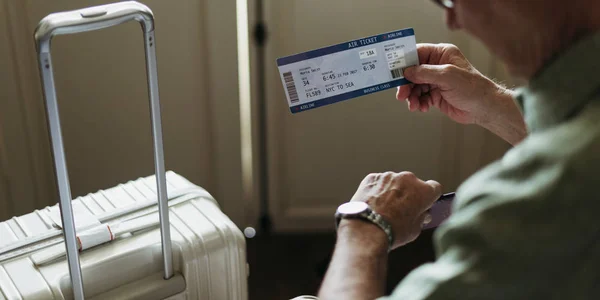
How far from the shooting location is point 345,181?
8.39 ft

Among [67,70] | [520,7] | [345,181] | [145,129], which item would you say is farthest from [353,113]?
[520,7]

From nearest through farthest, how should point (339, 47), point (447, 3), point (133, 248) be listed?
point (447, 3) → point (133, 248) → point (339, 47)

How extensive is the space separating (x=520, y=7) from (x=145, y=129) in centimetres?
180

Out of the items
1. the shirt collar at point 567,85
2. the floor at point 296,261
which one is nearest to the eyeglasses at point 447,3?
the shirt collar at point 567,85

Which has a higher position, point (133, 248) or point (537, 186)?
point (537, 186)

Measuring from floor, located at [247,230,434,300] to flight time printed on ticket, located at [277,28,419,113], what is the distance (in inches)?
43.3

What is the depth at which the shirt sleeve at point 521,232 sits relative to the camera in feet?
2.09

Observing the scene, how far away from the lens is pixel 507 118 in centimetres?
135

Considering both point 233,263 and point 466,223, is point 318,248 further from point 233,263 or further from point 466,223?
point 466,223

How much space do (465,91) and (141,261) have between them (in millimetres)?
659

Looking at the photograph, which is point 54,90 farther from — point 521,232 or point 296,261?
point 296,261

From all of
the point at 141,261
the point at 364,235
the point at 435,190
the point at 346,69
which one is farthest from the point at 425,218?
the point at 141,261

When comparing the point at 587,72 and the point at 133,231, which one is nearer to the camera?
the point at 587,72

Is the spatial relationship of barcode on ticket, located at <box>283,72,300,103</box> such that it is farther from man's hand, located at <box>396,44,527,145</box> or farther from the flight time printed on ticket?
man's hand, located at <box>396,44,527,145</box>
